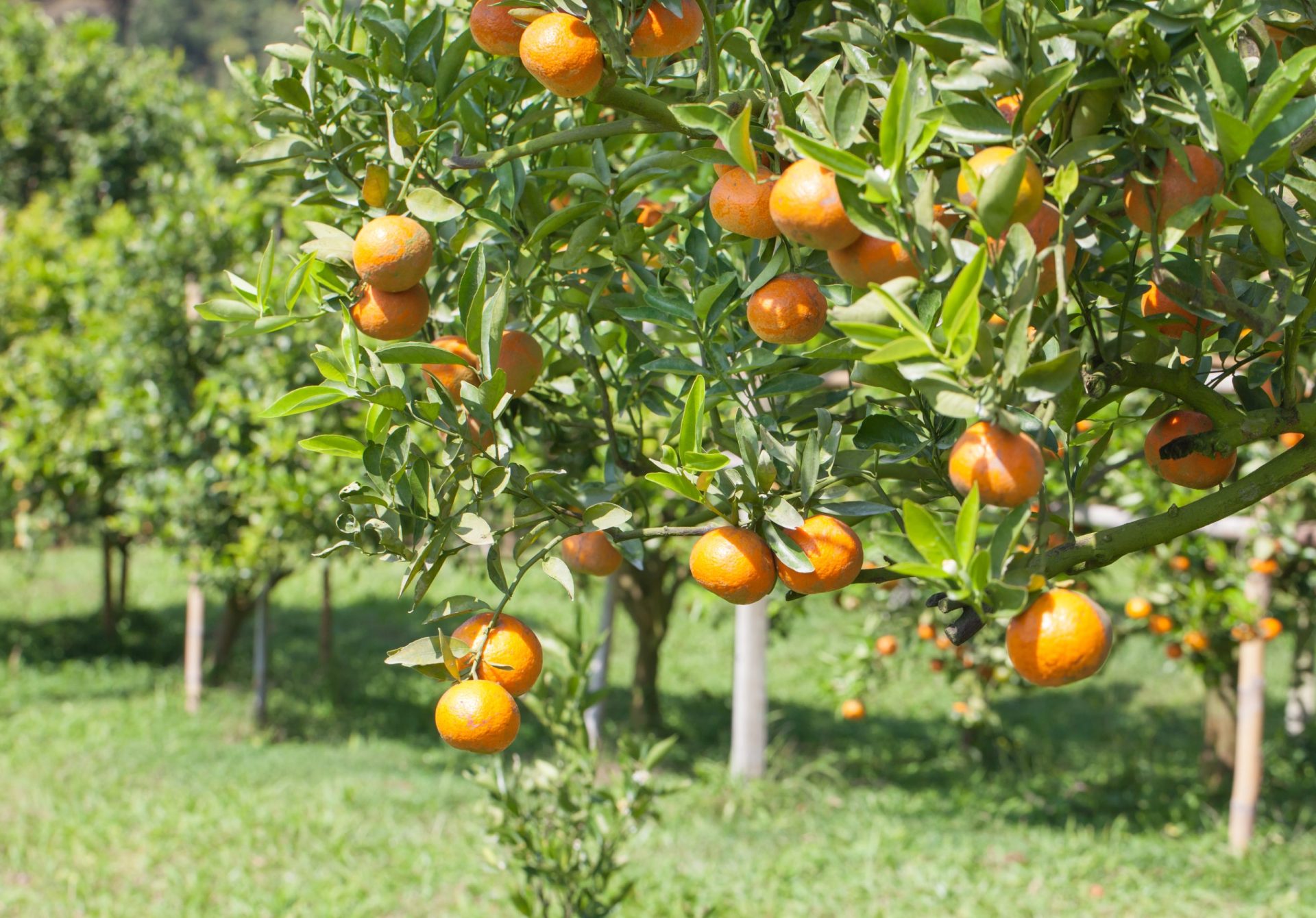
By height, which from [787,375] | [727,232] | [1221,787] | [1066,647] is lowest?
[1221,787]

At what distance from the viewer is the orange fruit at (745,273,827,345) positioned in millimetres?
1043

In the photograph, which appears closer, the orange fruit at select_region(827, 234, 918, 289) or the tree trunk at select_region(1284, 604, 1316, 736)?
the orange fruit at select_region(827, 234, 918, 289)

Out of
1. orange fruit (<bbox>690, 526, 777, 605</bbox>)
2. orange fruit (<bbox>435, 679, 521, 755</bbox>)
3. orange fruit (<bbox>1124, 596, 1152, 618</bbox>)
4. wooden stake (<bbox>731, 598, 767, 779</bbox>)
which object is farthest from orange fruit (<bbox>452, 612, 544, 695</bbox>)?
wooden stake (<bbox>731, 598, 767, 779</bbox>)

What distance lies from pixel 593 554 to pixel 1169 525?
631 millimetres

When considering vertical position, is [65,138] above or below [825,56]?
above

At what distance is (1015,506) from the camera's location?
83cm

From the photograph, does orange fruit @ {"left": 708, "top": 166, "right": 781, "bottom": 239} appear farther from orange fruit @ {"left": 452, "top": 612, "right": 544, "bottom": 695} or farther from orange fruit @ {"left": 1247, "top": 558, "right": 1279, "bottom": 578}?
orange fruit @ {"left": 1247, "top": 558, "right": 1279, "bottom": 578}

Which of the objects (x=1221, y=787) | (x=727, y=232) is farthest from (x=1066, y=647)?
(x=1221, y=787)

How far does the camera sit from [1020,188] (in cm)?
84

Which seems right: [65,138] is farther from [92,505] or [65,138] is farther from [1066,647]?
[1066,647]

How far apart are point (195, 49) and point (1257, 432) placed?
3949cm

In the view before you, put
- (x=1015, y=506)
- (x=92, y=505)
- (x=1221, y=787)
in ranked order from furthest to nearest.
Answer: (x=92, y=505)
(x=1221, y=787)
(x=1015, y=506)

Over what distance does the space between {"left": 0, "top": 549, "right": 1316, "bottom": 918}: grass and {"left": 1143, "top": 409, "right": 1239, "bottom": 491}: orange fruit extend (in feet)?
4.77

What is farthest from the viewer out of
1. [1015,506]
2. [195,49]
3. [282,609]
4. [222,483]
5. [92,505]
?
[195,49]
